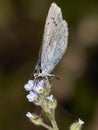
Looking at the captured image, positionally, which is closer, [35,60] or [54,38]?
[54,38]

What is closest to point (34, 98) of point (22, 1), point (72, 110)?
point (72, 110)

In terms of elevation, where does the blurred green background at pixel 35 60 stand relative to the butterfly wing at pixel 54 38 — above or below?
above

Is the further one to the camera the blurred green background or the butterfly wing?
the blurred green background

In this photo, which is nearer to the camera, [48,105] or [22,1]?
[48,105]

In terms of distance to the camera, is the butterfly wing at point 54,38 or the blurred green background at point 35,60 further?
the blurred green background at point 35,60

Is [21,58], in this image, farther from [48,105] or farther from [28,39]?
[48,105]

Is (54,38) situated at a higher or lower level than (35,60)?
lower

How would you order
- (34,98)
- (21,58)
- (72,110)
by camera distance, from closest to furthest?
(34,98)
(72,110)
(21,58)

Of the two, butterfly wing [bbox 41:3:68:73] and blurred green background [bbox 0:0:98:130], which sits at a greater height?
blurred green background [bbox 0:0:98:130]
